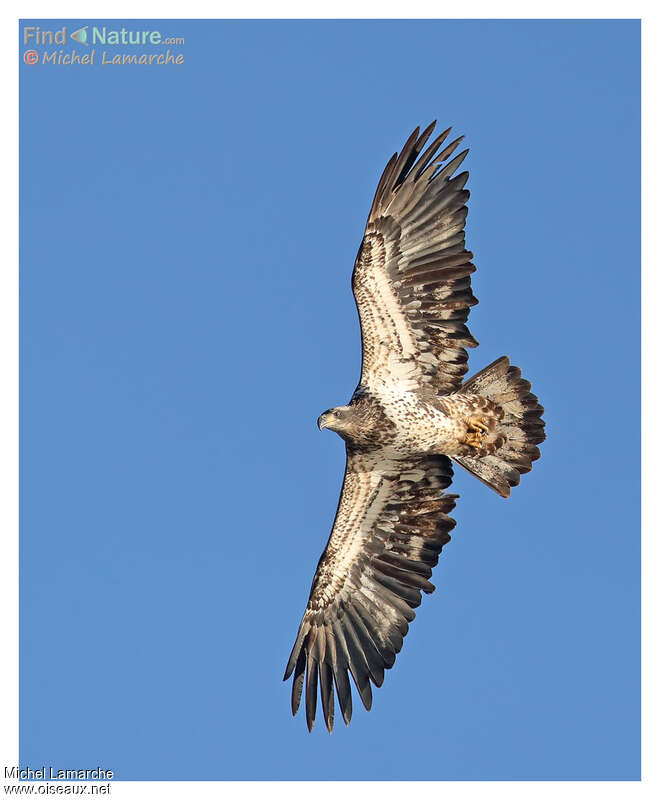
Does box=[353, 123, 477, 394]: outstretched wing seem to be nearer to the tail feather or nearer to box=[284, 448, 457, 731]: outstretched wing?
the tail feather

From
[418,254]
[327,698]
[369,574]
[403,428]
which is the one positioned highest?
[418,254]

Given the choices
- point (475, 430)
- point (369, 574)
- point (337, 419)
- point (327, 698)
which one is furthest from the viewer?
point (369, 574)

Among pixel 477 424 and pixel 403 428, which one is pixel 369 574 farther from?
pixel 477 424

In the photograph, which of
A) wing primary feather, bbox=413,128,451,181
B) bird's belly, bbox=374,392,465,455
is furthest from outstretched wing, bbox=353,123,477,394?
bird's belly, bbox=374,392,465,455

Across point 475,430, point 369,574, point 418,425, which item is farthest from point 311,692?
point 475,430
